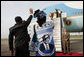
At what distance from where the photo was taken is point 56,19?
1052 cm

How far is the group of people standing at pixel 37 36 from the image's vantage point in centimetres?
296

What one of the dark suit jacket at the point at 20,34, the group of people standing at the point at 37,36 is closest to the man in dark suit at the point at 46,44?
the group of people standing at the point at 37,36

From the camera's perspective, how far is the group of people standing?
2961 millimetres

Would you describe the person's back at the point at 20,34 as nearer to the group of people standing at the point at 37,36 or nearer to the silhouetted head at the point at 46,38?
the group of people standing at the point at 37,36

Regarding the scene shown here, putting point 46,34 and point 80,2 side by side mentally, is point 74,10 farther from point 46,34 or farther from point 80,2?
point 46,34

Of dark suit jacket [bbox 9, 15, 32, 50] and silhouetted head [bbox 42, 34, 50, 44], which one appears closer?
dark suit jacket [bbox 9, 15, 32, 50]

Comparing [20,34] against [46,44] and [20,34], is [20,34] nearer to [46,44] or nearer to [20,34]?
[20,34]

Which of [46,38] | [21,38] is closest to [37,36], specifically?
[46,38]

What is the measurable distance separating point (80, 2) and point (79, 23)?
7.47 feet

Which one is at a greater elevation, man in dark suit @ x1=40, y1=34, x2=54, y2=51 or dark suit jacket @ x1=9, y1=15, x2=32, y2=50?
dark suit jacket @ x1=9, y1=15, x2=32, y2=50

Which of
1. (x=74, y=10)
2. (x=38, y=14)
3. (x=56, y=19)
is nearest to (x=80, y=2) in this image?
(x=74, y=10)

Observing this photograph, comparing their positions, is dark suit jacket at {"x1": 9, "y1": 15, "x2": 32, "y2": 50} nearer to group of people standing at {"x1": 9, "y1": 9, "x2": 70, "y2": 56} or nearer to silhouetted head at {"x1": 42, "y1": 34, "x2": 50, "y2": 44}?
group of people standing at {"x1": 9, "y1": 9, "x2": 70, "y2": 56}

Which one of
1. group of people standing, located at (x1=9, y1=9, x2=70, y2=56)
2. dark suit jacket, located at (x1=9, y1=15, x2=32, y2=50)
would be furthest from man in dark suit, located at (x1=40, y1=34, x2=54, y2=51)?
dark suit jacket, located at (x1=9, y1=15, x2=32, y2=50)

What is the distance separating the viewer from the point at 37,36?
3266 mm
